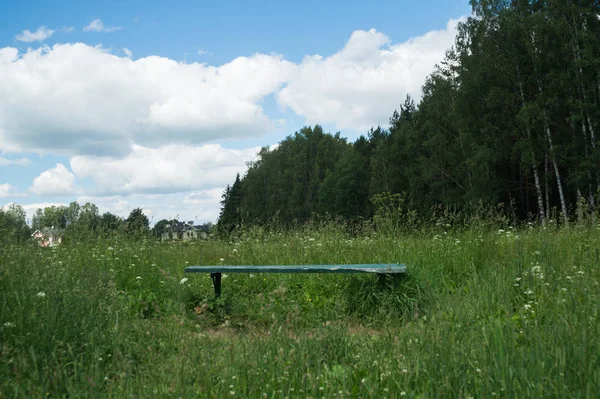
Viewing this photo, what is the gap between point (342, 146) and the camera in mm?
61625

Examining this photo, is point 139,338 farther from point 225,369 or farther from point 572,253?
point 572,253

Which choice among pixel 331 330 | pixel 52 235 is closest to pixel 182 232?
pixel 52 235

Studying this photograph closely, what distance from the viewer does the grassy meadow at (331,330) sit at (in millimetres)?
2562

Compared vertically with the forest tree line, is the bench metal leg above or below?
below

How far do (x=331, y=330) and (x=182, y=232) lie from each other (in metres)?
7.13

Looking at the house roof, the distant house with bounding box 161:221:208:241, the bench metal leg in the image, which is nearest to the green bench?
the bench metal leg

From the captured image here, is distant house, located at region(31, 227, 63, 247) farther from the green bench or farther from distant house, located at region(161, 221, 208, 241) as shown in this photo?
the green bench

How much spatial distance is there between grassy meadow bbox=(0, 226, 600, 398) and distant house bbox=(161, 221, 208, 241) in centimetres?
220

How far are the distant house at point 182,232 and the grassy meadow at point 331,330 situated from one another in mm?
2203

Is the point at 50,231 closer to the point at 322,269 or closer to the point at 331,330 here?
the point at 322,269

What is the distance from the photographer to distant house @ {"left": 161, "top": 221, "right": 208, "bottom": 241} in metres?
9.80

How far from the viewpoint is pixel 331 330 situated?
11.1 ft

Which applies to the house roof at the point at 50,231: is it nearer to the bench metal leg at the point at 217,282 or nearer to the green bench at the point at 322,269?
the green bench at the point at 322,269

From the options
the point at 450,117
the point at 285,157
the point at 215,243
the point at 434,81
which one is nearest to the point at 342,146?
the point at 285,157
